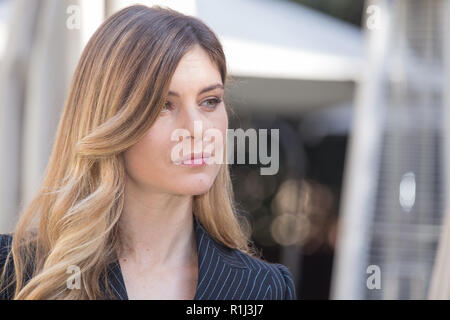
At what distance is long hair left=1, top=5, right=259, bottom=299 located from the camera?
3.67 ft

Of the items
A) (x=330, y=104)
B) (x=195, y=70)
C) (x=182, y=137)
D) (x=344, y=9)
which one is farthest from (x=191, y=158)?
(x=344, y=9)

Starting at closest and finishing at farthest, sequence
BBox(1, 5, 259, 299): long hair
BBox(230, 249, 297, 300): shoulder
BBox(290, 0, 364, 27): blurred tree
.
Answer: BBox(1, 5, 259, 299): long hair, BBox(230, 249, 297, 300): shoulder, BBox(290, 0, 364, 27): blurred tree

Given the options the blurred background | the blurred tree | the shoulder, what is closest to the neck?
the shoulder

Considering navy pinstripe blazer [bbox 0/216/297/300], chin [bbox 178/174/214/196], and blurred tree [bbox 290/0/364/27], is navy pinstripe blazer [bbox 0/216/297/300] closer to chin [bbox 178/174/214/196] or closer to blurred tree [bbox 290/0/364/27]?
chin [bbox 178/174/214/196]

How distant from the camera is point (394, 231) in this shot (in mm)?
3018

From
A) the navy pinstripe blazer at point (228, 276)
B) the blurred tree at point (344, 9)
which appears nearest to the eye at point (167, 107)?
the navy pinstripe blazer at point (228, 276)

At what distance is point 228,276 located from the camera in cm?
127

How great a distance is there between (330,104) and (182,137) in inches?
170

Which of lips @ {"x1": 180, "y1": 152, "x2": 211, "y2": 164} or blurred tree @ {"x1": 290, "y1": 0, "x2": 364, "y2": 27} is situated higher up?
blurred tree @ {"x1": 290, "y1": 0, "x2": 364, "y2": 27}

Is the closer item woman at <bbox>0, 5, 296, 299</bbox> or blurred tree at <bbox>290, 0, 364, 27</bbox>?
woman at <bbox>0, 5, 296, 299</bbox>

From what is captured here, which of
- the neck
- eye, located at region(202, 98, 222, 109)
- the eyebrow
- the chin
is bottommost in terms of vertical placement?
the neck

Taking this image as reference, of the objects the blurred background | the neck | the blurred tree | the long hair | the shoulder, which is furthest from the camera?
the blurred tree

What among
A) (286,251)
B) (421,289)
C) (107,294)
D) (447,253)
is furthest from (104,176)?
(286,251)

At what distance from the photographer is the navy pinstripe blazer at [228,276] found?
1223mm
